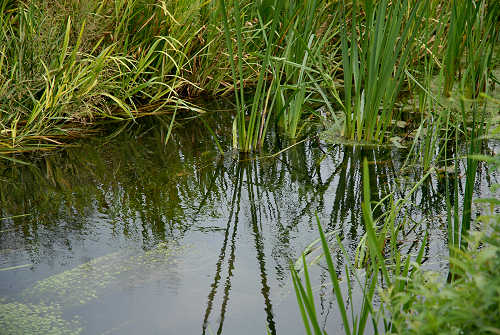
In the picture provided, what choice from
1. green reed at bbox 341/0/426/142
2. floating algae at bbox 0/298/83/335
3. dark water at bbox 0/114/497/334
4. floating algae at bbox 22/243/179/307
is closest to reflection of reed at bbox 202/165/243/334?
dark water at bbox 0/114/497/334

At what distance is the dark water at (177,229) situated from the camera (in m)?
1.49

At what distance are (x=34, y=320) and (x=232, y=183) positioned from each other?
104 cm

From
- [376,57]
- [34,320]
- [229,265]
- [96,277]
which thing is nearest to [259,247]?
[229,265]

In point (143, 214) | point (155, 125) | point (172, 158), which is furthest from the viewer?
point (155, 125)

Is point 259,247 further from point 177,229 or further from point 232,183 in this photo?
point 232,183

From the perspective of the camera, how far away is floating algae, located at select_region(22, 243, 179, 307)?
1.56 m

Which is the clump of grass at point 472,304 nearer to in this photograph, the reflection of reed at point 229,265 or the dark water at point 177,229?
the dark water at point 177,229

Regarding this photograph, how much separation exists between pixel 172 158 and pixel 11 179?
2.21 feet

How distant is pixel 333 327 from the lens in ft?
4.72

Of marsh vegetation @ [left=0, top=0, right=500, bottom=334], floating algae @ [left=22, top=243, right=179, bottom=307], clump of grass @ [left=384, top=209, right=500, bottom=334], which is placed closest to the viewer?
clump of grass @ [left=384, top=209, right=500, bottom=334]

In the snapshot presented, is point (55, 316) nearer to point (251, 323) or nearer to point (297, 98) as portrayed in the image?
point (251, 323)

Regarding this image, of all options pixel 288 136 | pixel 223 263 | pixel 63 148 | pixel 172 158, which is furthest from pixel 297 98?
pixel 223 263

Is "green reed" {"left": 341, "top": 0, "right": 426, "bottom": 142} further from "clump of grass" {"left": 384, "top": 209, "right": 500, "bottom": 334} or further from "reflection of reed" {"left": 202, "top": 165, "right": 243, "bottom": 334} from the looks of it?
"clump of grass" {"left": 384, "top": 209, "right": 500, "bottom": 334}

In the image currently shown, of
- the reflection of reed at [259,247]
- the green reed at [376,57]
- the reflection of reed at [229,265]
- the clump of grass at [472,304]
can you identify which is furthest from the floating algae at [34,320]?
the green reed at [376,57]
